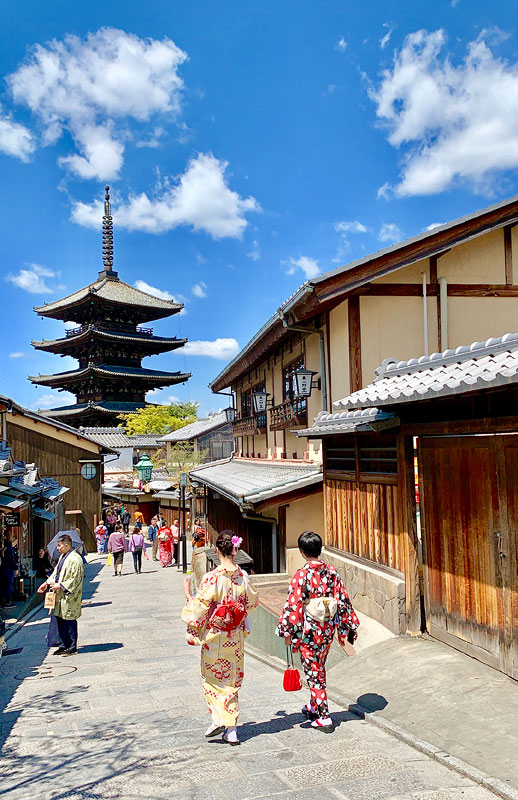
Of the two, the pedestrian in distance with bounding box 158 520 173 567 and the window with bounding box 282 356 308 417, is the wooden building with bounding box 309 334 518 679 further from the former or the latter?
the pedestrian in distance with bounding box 158 520 173 567

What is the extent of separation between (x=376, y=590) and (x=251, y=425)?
40.9ft

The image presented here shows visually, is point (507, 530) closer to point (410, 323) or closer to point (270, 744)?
point (270, 744)

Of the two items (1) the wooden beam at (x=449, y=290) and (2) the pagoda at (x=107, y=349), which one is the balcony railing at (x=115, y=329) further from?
(1) the wooden beam at (x=449, y=290)

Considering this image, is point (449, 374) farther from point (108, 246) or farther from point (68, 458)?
point (108, 246)

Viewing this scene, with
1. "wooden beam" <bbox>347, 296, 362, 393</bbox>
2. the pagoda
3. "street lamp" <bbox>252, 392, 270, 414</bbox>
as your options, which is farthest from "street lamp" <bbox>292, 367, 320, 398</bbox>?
the pagoda

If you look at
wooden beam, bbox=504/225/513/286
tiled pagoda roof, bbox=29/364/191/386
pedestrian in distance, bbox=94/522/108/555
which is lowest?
pedestrian in distance, bbox=94/522/108/555

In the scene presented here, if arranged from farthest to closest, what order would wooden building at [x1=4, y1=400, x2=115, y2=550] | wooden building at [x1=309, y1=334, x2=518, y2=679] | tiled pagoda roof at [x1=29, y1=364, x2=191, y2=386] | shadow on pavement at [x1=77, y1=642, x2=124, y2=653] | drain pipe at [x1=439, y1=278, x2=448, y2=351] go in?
tiled pagoda roof at [x1=29, y1=364, x2=191, y2=386]
wooden building at [x1=4, y1=400, x2=115, y2=550]
drain pipe at [x1=439, y1=278, x2=448, y2=351]
shadow on pavement at [x1=77, y1=642, x2=124, y2=653]
wooden building at [x1=309, y1=334, x2=518, y2=679]

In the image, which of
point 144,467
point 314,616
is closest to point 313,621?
point 314,616

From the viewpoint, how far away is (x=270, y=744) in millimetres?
4754

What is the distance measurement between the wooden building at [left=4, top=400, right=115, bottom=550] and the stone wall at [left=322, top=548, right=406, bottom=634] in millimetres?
22609

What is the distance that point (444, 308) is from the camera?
37.9 ft

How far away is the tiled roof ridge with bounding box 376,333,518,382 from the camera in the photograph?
17.8 feet

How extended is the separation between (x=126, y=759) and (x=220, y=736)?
0.77 metres

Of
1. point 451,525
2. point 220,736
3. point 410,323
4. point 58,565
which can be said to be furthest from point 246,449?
point 220,736
